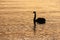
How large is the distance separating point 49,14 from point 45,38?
499 millimetres

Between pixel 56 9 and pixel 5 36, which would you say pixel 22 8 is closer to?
pixel 56 9

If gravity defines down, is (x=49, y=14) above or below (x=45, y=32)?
above

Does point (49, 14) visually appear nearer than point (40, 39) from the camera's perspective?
No

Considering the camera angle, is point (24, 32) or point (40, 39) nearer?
point (40, 39)

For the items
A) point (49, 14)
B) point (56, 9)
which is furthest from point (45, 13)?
point (56, 9)

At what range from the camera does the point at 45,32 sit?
4.32 ft

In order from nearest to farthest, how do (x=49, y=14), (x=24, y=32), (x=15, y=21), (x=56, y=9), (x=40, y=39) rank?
1. (x=40, y=39)
2. (x=24, y=32)
3. (x=15, y=21)
4. (x=49, y=14)
5. (x=56, y=9)

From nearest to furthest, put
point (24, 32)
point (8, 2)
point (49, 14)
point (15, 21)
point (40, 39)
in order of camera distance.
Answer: point (40, 39)
point (24, 32)
point (15, 21)
point (49, 14)
point (8, 2)

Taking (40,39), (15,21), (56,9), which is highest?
(56,9)

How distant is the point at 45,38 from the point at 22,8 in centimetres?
71

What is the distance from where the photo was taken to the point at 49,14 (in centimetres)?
167

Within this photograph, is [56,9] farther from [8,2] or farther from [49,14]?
[8,2]

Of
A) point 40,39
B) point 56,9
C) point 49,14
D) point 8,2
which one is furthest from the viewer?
point 8,2

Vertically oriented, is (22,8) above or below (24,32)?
above
